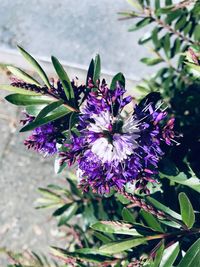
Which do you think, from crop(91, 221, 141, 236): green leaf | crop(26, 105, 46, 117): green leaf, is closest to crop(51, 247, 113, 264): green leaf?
crop(91, 221, 141, 236): green leaf

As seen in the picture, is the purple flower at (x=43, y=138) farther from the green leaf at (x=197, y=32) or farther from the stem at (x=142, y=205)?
the green leaf at (x=197, y=32)

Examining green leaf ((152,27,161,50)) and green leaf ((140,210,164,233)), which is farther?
green leaf ((152,27,161,50))

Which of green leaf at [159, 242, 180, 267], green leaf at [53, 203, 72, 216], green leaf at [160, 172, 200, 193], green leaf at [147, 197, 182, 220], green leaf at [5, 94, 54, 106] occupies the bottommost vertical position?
green leaf at [159, 242, 180, 267]

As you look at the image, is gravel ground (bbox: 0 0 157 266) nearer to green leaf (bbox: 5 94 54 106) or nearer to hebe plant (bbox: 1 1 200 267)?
hebe plant (bbox: 1 1 200 267)

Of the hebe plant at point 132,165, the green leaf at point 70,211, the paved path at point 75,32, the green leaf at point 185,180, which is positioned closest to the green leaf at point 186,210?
the hebe plant at point 132,165

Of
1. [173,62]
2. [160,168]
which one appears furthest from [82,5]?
[160,168]

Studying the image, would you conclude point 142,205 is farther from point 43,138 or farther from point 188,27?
point 188,27
